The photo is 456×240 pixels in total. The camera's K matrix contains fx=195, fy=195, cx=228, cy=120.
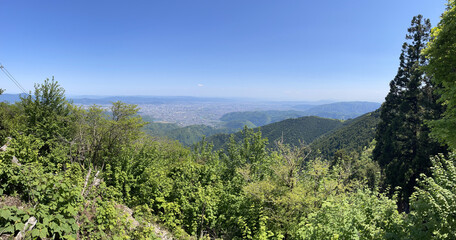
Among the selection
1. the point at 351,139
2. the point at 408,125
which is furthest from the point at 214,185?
the point at 351,139

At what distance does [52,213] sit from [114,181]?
593 centimetres

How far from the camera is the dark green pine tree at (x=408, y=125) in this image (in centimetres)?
1933

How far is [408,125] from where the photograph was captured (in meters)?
22.0

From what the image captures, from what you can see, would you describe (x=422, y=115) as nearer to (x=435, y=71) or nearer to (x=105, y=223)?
(x=435, y=71)

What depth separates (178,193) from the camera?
422 inches

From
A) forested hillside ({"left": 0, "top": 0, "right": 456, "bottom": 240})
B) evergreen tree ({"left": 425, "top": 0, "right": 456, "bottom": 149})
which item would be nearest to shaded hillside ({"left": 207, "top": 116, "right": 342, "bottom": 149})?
forested hillside ({"left": 0, "top": 0, "right": 456, "bottom": 240})

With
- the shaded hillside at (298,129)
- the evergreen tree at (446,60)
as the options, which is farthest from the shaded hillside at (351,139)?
the evergreen tree at (446,60)

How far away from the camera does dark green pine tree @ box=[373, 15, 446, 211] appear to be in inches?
761

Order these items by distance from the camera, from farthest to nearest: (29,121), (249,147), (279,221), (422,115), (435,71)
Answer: (422,115)
(249,147)
(29,121)
(279,221)
(435,71)

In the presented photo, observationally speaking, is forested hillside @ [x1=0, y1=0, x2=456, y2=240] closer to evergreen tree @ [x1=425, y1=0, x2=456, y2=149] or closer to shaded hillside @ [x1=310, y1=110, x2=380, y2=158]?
evergreen tree @ [x1=425, y1=0, x2=456, y2=149]

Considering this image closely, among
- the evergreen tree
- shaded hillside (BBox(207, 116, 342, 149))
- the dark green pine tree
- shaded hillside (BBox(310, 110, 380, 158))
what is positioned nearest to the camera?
the evergreen tree

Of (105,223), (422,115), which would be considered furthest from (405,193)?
(105,223)

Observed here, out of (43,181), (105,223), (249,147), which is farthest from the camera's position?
(249,147)

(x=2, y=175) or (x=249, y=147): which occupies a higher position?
(x=2, y=175)
